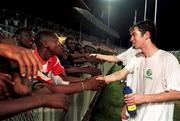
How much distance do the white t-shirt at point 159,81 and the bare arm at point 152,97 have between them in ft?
0.19

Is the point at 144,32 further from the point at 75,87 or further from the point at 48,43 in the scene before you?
the point at 48,43

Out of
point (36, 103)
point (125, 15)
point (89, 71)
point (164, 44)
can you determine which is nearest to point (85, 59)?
point (89, 71)

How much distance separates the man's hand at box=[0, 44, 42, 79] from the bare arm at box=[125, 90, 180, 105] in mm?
1990

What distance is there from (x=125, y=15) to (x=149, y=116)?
91328 millimetres

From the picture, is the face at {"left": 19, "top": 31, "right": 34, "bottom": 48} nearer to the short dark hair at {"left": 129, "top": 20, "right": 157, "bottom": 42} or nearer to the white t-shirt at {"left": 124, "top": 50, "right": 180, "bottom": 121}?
the short dark hair at {"left": 129, "top": 20, "right": 157, "bottom": 42}

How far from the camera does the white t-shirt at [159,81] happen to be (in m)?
4.14

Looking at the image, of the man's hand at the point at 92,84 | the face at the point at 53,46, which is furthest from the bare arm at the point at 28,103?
the face at the point at 53,46

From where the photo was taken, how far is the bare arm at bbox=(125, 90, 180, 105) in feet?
13.4

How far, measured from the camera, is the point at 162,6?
81062mm

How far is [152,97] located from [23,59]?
7.18 ft

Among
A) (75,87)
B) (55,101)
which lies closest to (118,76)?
(75,87)

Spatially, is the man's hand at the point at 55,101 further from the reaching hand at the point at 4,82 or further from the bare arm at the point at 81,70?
the bare arm at the point at 81,70

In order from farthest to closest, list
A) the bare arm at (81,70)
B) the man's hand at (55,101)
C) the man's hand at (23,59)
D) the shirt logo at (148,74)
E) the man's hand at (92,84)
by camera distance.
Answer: the bare arm at (81,70) → the man's hand at (92,84) → the shirt logo at (148,74) → the man's hand at (55,101) → the man's hand at (23,59)

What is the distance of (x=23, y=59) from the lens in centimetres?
224
